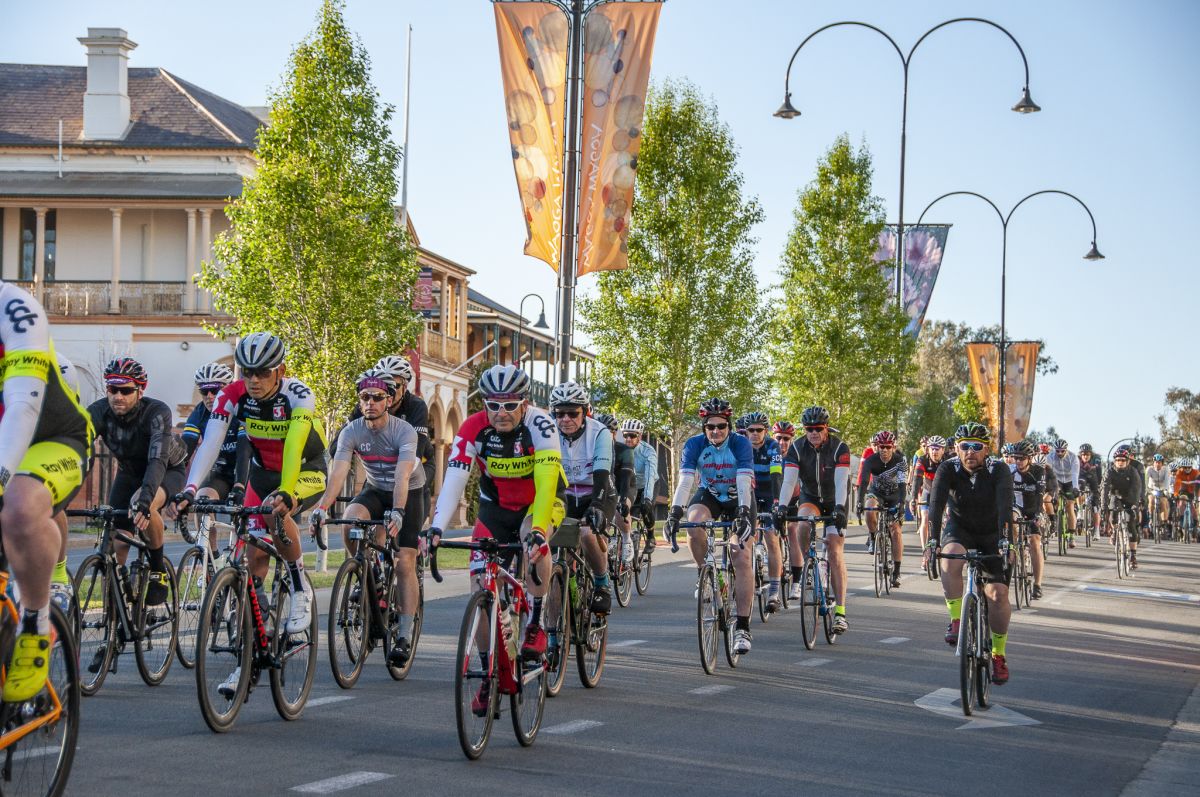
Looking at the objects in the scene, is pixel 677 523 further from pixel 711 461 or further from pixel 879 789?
pixel 879 789

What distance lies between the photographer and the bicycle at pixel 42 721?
18.4 ft

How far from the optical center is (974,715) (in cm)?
1064

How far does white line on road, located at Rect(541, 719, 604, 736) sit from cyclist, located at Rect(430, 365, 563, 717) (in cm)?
68

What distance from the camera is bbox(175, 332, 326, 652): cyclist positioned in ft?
29.6

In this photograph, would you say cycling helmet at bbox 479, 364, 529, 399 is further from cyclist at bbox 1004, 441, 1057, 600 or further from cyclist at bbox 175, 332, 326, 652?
cyclist at bbox 1004, 441, 1057, 600

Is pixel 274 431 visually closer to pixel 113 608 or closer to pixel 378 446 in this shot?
pixel 378 446

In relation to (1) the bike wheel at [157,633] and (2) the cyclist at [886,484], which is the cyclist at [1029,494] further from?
(1) the bike wheel at [157,633]

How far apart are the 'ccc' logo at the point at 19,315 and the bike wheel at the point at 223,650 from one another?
8.79ft

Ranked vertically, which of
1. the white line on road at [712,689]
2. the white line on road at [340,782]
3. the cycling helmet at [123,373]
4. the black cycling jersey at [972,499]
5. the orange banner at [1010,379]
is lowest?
the white line on road at [712,689]

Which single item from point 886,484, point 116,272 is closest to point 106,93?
point 116,272

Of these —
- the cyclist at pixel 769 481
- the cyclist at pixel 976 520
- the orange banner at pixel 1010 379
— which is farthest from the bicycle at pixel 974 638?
the orange banner at pixel 1010 379

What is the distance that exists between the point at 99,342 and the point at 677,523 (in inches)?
1474

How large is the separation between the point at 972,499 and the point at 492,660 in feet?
16.1

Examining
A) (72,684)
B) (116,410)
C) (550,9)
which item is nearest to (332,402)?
(550,9)
